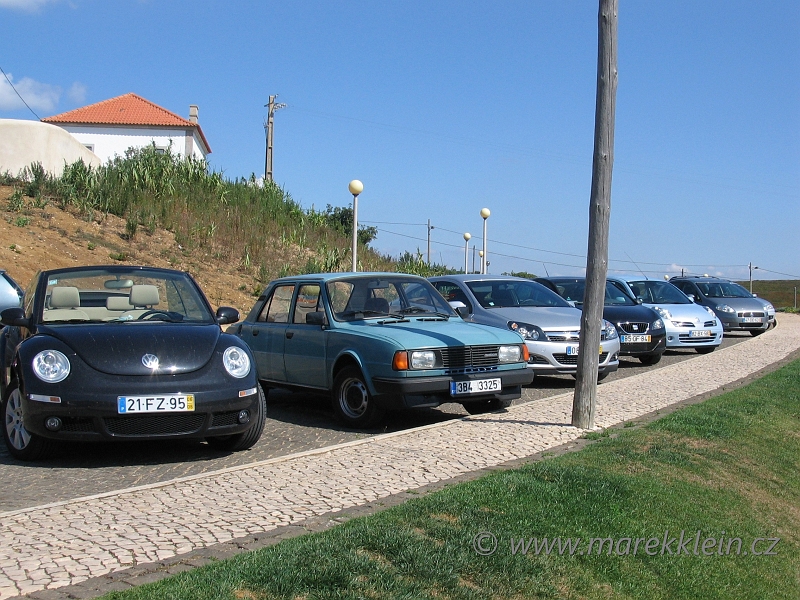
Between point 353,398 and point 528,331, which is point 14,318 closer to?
point 353,398

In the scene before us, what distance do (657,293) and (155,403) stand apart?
14.5 meters

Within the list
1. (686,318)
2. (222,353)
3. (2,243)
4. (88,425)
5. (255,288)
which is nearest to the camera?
(88,425)

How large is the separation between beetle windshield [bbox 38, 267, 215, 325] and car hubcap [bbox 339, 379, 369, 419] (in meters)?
1.68

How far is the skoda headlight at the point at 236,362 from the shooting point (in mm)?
7230

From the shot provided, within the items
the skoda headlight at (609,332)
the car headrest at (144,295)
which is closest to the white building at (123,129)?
the skoda headlight at (609,332)

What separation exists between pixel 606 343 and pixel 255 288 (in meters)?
14.1

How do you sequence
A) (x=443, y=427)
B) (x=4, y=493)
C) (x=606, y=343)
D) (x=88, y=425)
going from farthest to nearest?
(x=606, y=343), (x=443, y=427), (x=88, y=425), (x=4, y=493)

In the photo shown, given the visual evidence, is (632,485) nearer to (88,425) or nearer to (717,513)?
(717,513)

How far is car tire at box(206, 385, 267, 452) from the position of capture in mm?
7418

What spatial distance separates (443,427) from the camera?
27.5 feet

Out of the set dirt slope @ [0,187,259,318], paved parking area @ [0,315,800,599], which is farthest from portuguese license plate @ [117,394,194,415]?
dirt slope @ [0,187,259,318]

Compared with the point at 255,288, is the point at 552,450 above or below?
below

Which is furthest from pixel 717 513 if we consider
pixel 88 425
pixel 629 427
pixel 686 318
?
pixel 686 318

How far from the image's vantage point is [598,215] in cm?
859
